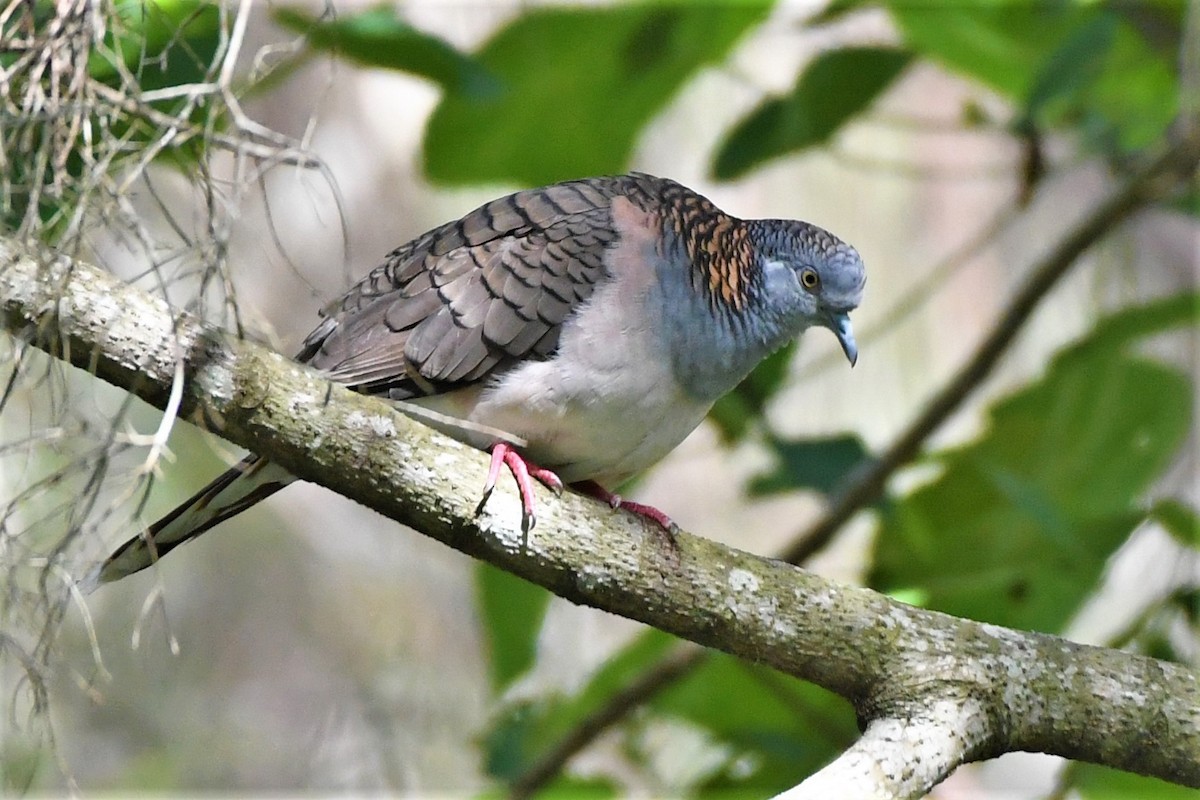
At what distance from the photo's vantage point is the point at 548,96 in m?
3.41

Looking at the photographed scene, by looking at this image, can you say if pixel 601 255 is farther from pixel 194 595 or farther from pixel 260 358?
pixel 194 595

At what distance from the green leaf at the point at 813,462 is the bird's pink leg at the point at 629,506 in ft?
2.19

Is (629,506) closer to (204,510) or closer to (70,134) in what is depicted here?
(204,510)

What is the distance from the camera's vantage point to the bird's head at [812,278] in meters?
2.73

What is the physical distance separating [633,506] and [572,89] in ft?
4.87

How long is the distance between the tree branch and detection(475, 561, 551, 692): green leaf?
4.13 feet

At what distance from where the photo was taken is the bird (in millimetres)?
2445

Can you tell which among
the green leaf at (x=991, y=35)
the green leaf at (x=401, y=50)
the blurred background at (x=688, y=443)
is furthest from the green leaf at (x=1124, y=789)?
the green leaf at (x=401, y=50)

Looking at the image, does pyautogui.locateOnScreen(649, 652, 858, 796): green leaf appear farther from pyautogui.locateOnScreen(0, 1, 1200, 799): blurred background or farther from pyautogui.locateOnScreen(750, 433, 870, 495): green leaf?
pyautogui.locateOnScreen(750, 433, 870, 495): green leaf

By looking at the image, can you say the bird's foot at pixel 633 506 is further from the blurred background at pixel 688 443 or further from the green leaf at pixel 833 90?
the green leaf at pixel 833 90

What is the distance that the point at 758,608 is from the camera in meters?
2.06

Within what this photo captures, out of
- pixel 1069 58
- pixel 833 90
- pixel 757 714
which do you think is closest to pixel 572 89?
pixel 833 90

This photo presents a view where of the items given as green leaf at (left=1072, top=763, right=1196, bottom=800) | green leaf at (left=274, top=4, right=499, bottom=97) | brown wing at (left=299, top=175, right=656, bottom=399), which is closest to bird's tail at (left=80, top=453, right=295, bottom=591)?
brown wing at (left=299, top=175, right=656, bottom=399)

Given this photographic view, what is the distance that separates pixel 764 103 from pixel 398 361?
1.66 metres
